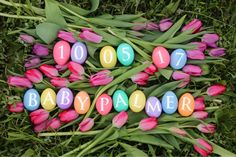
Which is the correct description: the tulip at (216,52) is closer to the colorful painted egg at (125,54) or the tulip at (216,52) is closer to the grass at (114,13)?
the grass at (114,13)

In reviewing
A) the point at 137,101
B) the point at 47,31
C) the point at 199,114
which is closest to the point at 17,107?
the point at 47,31

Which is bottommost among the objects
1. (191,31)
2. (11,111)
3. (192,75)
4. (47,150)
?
(47,150)

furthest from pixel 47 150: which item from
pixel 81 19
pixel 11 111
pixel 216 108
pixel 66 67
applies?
→ pixel 216 108

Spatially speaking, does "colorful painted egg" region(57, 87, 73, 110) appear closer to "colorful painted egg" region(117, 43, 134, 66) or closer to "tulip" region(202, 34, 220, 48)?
"colorful painted egg" region(117, 43, 134, 66)

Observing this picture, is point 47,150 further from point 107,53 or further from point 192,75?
point 192,75

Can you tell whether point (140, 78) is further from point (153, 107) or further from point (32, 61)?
point (32, 61)

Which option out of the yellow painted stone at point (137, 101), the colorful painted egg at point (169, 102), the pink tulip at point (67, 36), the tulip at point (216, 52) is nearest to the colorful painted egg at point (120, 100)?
the yellow painted stone at point (137, 101)
